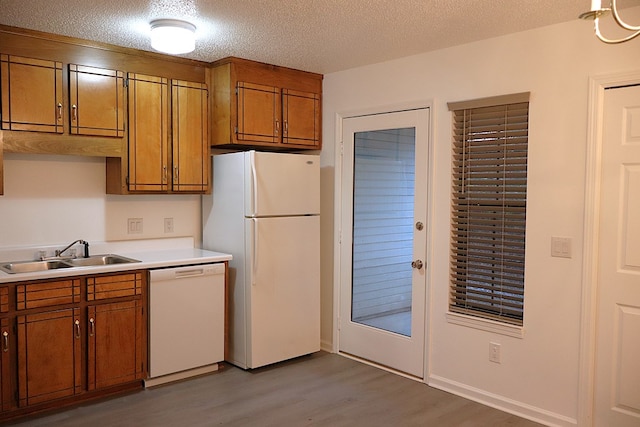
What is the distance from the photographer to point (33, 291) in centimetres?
310

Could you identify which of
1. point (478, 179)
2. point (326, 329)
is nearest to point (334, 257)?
point (326, 329)

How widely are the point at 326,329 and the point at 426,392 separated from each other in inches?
46.5

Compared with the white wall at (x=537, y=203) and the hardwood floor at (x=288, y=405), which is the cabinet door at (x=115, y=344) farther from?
the white wall at (x=537, y=203)

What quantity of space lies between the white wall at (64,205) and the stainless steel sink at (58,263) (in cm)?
15

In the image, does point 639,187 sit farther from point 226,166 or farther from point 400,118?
point 226,166

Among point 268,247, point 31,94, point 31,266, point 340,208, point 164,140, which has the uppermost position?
point 31,94

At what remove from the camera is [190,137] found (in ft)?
13.2

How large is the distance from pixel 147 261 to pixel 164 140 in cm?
90

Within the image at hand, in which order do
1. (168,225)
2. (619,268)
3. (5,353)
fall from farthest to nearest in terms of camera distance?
1. (168,225)
2. (5,353)
3. (619,268)

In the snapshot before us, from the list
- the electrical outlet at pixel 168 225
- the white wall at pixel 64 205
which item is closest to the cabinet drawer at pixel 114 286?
the white wall at pixel 64 205

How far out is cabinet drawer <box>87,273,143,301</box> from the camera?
334 cm

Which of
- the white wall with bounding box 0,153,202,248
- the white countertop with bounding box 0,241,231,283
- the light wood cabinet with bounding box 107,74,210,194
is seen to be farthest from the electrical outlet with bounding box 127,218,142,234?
the light wood cabinet with bounding box 107,74,210,194

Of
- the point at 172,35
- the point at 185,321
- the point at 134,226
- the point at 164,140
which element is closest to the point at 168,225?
the point at 134,226

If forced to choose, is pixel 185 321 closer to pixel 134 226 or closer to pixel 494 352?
pixel 134 226
